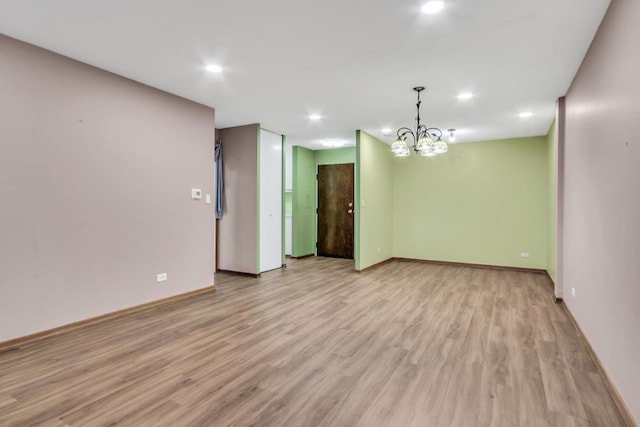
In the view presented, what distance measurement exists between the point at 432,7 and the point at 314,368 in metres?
2.79

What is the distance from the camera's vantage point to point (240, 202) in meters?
5.92

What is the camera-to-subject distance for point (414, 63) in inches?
130

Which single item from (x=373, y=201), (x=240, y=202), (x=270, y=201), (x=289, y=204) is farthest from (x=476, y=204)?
(x=240, y=202)

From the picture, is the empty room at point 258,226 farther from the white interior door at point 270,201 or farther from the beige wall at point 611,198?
the white interior door at point 270,201

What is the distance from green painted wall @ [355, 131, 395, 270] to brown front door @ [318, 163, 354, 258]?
0.87 meters

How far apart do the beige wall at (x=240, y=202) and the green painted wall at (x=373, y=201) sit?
187 cm

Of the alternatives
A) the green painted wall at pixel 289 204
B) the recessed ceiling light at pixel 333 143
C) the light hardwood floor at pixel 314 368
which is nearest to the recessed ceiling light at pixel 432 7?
the light hardwood floor at pixel 314 368

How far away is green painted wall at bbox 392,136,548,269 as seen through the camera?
651cm

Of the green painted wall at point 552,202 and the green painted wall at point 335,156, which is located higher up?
the green painted wall at point 335,156

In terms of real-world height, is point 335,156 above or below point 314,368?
above

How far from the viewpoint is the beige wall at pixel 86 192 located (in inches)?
115

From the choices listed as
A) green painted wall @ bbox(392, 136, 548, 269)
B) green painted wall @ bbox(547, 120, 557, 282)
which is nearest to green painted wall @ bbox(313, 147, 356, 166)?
green painted wall @ bbox(392, 136, 548, 269)

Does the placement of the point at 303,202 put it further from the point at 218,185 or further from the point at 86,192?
the point at 86,192

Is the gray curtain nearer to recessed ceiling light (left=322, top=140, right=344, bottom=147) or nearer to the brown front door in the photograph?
recessed ceiling light (left=322, top=140, right=344, bottom=147)
